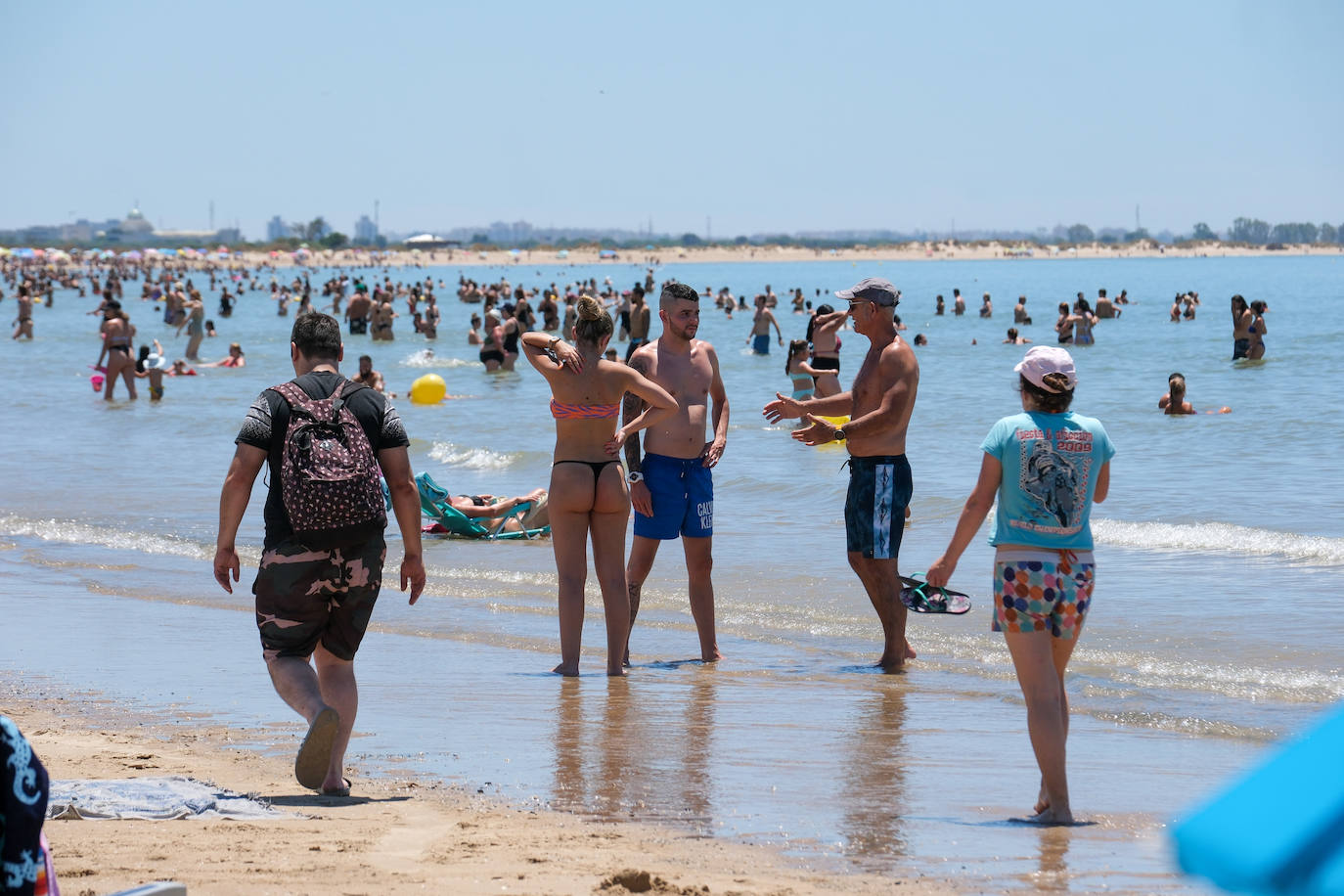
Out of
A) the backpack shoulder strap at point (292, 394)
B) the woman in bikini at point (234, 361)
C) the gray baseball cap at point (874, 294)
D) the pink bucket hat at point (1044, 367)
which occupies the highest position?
the gray baseball cap at point (874, 294)

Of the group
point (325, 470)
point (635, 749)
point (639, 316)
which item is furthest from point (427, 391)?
point (325, 470)

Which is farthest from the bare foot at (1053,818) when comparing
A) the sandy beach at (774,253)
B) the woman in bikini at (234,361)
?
the sandy beach at (774,253)

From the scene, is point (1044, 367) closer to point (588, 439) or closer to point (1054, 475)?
point (1054, 475)

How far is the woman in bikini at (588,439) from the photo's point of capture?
5891mm

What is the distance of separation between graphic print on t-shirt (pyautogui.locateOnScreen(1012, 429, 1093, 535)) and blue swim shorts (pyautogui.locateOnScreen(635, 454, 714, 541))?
243cm

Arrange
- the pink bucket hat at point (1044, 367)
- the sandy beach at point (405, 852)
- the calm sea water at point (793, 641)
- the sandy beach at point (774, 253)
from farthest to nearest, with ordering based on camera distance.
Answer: the sandy beach at point (774, 253), the calm sea water at point (793, 641), the pink bucket hat at point (1044, 367), the sandy beach at point (405, 852)

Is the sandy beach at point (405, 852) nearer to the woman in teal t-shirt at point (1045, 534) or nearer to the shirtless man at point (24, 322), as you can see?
the woman in teal t-shirt at point (1045, 534)

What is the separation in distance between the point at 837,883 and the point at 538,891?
2.51 ft

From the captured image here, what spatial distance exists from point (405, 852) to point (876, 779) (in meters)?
1.69

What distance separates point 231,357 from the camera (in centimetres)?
2856

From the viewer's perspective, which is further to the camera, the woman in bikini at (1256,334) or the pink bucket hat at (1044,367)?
the woman in bikini at (1256,334)

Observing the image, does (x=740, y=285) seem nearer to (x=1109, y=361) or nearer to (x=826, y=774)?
(x=1109, y=361)

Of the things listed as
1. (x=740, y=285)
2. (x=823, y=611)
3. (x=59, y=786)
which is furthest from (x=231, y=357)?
(x=740, y=285)

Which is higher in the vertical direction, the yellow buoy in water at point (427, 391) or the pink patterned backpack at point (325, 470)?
the pink patterned backpack at point (325, 470)
